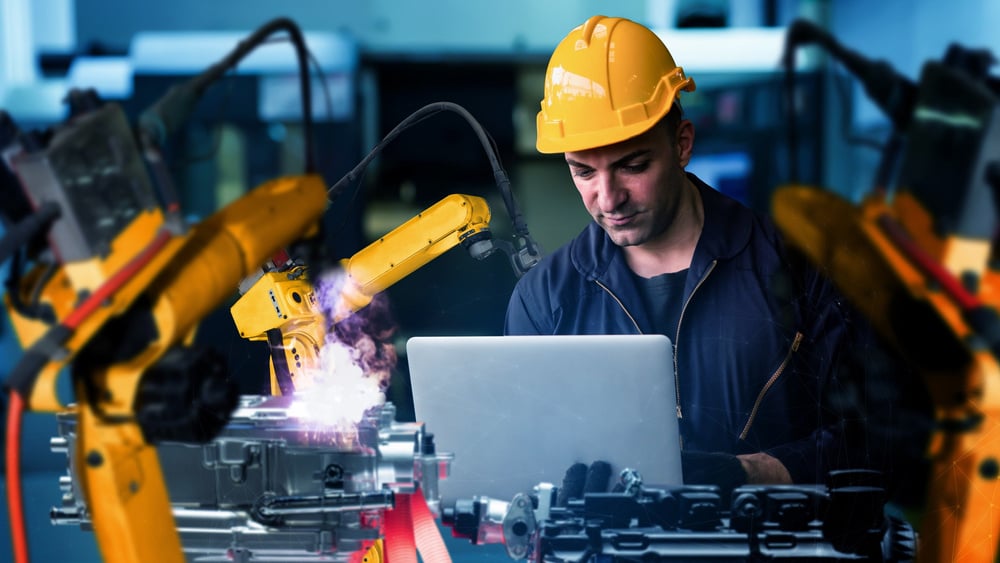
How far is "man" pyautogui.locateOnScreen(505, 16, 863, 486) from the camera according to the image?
2.04m

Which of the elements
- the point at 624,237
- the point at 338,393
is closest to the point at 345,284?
the point at 338,393

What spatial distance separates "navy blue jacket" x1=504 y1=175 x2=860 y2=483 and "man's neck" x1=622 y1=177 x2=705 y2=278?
0.04 metres

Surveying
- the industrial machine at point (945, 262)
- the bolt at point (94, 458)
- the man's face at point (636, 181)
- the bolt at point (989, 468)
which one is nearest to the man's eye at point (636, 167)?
the man's face at point (636, 181)

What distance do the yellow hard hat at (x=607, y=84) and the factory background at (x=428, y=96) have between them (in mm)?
127

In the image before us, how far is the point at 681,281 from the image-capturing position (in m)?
2.22

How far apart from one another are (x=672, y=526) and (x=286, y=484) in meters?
0.75

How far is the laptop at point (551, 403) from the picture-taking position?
172cm

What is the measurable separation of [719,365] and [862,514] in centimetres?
50

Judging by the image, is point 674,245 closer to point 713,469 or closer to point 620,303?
point 620,303

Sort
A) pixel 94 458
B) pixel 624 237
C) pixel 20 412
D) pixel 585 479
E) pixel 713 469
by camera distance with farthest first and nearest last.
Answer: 1. pixel 624 237
2. pixel 713 469
3. pixel 585 479
4. pixel 94 458
5. pixel 20 412

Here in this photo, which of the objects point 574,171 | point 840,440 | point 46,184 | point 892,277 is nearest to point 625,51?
point 574,171

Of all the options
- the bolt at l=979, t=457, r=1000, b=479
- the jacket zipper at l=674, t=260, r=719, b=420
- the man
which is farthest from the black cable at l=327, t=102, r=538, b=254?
the bolt at l=979, t=457, r=1000, b=479

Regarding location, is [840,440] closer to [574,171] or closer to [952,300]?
[952,300]

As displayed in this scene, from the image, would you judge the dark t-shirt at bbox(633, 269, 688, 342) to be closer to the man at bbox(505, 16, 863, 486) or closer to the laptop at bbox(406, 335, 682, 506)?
the man at bbox(505, 16, 863, 486)
